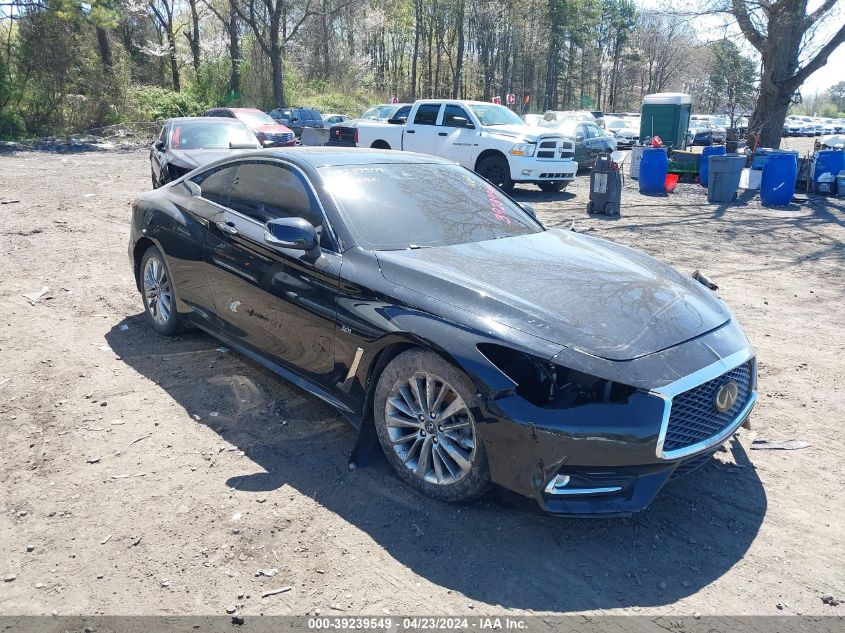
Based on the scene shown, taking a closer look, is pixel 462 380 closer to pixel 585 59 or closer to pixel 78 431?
pixel 78 431

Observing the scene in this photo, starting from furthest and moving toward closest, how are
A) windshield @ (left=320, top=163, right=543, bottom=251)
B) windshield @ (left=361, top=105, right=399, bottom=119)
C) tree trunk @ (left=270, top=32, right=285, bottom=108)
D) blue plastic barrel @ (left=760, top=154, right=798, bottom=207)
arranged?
tree trunk @ (left=270, top=32, right=285, bottom=108), windshield @ (left=361, top=105, right=399, bottom=119), blue plastic barrel @ (left=760, top=154, right=798, bottom=207), windshield @ (left=320, top=163, right=543, bottom=251)

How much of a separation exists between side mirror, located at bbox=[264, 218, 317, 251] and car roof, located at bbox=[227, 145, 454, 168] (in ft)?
2.00

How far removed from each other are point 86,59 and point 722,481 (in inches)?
1302

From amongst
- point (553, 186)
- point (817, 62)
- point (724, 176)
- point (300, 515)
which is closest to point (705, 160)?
point (724, 176)

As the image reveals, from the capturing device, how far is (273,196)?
14.8ft

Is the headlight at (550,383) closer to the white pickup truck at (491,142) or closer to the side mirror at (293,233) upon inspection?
the side mirror at (293,233)

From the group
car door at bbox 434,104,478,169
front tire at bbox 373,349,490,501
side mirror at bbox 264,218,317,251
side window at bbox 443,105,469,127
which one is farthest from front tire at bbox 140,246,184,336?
side window at bbox 443,105,469,127

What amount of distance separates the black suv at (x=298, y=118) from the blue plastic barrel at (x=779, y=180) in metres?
19.2

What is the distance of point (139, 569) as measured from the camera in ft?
9.73

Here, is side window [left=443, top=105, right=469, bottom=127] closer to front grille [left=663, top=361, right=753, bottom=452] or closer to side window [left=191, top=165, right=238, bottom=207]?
side window [left=191, top=165, right=238, bottom=207]

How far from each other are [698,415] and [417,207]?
2.09m

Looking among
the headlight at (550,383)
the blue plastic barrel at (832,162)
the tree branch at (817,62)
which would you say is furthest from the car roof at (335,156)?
the tree branch at (817,62)

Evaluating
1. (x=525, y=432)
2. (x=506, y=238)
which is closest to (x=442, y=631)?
(x=525, y=432)

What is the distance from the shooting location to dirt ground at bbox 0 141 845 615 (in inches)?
112
